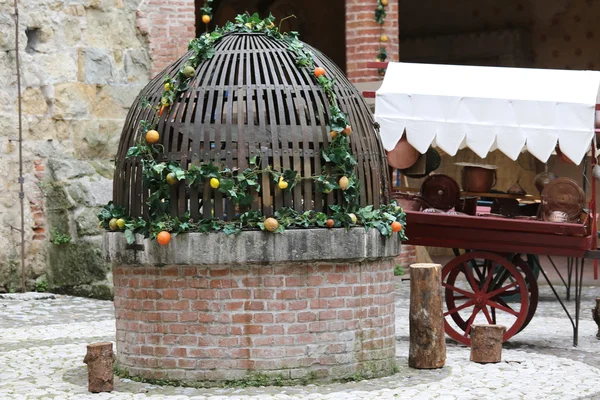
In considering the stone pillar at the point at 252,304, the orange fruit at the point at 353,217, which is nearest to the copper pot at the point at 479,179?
the stone pillar at the point at 252,304

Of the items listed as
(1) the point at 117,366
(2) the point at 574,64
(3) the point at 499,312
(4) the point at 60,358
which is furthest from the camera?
(2) the point at 574,64

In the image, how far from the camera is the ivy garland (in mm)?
7195

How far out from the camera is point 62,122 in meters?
A: 12.9

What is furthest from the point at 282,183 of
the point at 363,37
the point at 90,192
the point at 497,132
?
the point at 363,37

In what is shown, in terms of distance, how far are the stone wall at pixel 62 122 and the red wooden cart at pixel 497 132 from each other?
170 inches

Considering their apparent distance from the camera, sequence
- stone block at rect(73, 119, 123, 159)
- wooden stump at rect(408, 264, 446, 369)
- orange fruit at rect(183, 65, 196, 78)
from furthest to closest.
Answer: stone block at rect(73, 119, 123, 159) → wooden stump at rect(408, 264, 446, 369) → orange fruit at rect(183, 65, 196, 78)

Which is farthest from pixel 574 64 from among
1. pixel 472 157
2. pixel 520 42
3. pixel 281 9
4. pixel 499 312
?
pixel 499 312

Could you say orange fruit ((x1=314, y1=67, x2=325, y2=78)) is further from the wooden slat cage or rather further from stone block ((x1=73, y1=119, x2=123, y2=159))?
stone block ((x1=73, y1=119, x2=123, y2=159))

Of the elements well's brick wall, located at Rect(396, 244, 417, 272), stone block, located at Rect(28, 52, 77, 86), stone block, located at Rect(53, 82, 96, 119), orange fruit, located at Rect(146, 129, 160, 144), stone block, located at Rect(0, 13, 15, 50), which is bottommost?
well's brick wall, located at Rect(396, 244, 417, 272)

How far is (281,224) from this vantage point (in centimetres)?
719

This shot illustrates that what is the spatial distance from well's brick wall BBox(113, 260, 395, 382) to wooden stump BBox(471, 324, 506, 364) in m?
1.13

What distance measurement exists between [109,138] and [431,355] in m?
6.29

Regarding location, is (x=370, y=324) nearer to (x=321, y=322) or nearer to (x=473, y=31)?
(x=321, y=322)

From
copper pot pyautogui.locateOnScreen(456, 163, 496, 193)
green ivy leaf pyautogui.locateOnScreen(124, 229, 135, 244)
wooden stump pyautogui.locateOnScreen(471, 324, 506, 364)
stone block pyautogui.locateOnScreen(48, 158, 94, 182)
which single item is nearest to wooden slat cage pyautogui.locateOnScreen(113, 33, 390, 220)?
green ivy leaf pyautogui.locateOnScreen(124, 229, 135, 244)
